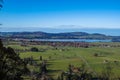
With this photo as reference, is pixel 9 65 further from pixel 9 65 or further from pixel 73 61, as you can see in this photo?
pixel 73 61

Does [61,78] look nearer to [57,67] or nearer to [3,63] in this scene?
[57,67]

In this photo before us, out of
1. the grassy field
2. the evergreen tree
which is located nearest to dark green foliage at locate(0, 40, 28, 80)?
the evergreen tree

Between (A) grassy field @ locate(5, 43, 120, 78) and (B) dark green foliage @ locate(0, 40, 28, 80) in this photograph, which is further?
(A) grassy field @ locate(5, 43, 120, 78)

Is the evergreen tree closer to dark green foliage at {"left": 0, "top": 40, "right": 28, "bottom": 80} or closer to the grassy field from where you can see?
dark green foliage at {"left": 0, "top": 40, "right": 28, "bottom": 80}

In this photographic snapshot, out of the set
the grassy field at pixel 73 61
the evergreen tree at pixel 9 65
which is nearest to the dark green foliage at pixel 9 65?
the evergreen tree at pixel 9 65

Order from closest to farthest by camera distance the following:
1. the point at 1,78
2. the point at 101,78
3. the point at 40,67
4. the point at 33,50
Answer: the point at 1,78
the point at 101,78
the point at 40,67
the point at 33,50

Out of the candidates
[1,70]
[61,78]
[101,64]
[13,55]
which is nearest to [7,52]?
[13,55]

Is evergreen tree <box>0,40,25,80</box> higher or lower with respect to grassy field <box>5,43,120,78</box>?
higher

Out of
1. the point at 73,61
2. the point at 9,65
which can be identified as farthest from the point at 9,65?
the point at 73,61

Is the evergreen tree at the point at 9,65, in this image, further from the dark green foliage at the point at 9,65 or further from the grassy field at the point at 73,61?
the grassy field at the point at 73,61
